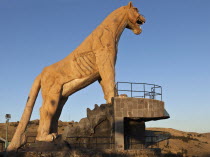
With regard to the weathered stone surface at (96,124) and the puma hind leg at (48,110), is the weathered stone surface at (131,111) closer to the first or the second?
the weathered stone surface at (96,124)

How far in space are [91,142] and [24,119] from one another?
339cm

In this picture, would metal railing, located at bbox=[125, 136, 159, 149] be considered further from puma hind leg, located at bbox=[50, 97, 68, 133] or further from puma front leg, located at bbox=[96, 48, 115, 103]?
puma hind leg, located at bbox=[50, 97, 68, 133]

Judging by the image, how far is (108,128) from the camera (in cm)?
1328

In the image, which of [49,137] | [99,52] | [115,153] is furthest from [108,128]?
[99,52]

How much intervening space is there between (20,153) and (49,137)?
134cm

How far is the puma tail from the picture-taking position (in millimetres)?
13484

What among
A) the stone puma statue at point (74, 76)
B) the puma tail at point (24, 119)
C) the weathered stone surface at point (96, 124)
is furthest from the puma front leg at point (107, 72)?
the puma tail at point (24, 119)

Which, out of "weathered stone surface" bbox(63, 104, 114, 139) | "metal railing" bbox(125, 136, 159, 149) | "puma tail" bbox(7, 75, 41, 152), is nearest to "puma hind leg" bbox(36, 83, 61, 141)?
"puma tail" bbox(7, 75, 41, 152)

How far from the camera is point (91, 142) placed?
13.3 m

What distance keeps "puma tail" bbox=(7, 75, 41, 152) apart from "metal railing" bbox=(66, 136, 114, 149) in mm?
2131

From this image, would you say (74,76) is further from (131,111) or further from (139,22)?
(139,22)

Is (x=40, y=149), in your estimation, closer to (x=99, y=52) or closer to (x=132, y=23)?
(x=99, y=52)

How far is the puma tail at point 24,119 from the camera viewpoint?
13.5 meters

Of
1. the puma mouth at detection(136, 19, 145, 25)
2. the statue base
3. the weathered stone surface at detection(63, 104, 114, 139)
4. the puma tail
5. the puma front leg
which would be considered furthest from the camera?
the puma mouth at detection(136, 19, 145, 25)
